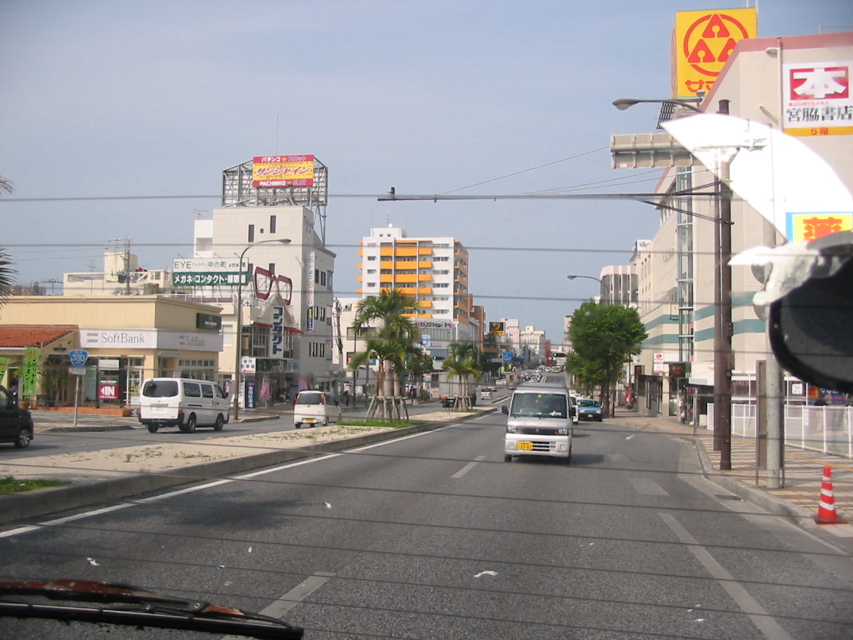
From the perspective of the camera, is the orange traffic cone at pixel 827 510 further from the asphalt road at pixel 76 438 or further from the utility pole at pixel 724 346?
the asphalt road at pixel 76 438

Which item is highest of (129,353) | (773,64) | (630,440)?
(773,64)

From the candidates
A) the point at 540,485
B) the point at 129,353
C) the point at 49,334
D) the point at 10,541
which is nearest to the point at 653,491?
the point at 540,485

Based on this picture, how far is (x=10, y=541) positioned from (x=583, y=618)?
17.5 ft

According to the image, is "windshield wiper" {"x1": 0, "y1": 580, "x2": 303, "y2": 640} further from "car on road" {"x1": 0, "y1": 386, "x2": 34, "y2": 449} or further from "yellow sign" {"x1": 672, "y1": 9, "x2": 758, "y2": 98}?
"yellow sign" {"x1": 672, "y1": 9, "x2": 758, "y2": 98}

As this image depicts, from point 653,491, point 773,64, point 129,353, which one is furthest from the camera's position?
point 129,353

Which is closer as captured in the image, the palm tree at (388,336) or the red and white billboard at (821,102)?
the red and white billboard at (821,102)

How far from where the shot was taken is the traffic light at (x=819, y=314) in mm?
3189

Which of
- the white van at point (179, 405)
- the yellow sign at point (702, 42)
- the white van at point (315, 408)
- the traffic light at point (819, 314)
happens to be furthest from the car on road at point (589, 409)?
the traffic light at point (819, 314)

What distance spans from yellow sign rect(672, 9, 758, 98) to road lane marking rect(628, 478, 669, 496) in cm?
4105

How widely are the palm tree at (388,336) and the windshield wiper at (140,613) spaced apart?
14.6m

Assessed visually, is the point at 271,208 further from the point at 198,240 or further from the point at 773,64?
the point at 773,64

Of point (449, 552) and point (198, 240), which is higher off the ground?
point (198, 240)

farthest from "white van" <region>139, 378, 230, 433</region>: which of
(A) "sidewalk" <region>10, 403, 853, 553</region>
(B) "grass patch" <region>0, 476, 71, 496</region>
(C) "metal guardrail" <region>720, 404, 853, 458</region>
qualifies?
(C) "metal guardrail" <region>720, 404, 853, 458</region>

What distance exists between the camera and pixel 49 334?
20438 mm
